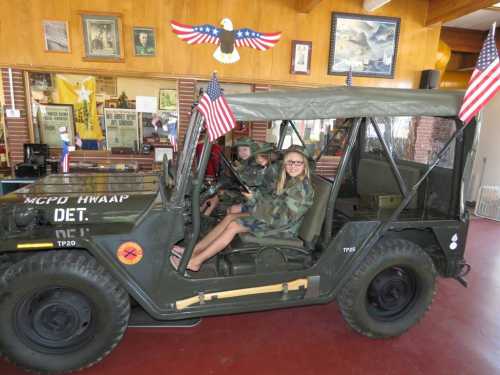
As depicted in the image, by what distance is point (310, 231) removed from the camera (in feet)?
8.59

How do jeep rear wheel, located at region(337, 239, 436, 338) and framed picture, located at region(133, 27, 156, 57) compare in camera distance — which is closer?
jeep rear wheel, located at region(337, 239, 436, 338)

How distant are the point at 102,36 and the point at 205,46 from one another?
182 centimetres

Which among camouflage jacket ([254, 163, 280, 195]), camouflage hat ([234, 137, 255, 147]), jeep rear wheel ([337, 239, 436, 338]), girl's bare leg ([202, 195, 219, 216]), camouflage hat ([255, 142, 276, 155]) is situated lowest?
jeep rear wheel ([337, 239, 436, 338])

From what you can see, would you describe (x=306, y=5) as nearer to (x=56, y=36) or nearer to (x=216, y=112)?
(x=56, y=36)

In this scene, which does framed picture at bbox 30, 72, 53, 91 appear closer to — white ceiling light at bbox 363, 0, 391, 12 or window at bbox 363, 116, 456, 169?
window at bbox 363, 116, 456, 169

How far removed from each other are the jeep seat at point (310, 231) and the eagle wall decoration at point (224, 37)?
4.18ft

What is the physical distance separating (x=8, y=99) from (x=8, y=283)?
202 inches

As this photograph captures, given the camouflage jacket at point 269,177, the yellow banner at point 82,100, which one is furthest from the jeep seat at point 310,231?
the yellow banner at point 82,100

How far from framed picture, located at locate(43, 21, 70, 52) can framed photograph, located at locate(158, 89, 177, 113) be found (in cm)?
176

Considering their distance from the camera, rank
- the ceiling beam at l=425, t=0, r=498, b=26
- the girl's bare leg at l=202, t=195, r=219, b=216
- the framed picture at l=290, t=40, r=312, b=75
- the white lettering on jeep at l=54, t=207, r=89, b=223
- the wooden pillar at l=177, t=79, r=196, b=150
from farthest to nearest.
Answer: the framed picture at l=290, t=40, r=312, b=75 → the wooden pillar at l=177, t=79, r=196, b=150 → the ceiling beam at l=425, t=0, r=498, b=26 → the girl's bare leg at l=202, t=195, r=219, b=216 → the white lettering on jeep at l=54, t=207, r=89, b=223

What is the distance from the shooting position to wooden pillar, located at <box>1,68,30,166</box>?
5770mm

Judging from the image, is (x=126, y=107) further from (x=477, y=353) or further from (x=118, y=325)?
(x=477, y=353)

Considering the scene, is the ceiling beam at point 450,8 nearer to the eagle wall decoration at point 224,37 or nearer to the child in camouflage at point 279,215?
the eagle wall decoration at point 224,37

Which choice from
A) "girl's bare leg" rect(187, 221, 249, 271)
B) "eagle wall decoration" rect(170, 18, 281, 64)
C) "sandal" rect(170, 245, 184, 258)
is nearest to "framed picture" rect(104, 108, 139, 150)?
"eagle wall decoration" rect(170, 18, 281, 64)
